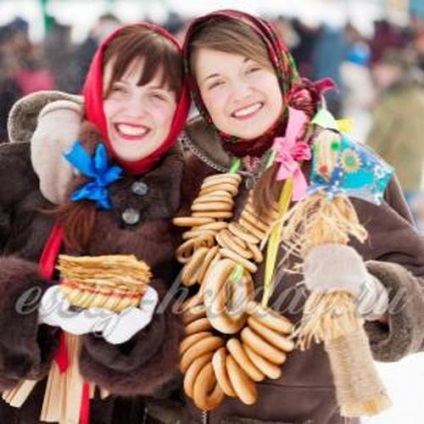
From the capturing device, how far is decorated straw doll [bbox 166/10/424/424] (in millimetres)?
1370

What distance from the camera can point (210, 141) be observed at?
1.62 metres

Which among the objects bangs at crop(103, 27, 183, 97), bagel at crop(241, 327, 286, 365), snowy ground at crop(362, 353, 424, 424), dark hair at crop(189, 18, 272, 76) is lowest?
snowy ground at crop(362, 353, 424, 424)

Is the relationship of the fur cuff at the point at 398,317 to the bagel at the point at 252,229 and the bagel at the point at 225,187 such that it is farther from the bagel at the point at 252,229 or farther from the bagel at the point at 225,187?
the bagel at the point at 225,187

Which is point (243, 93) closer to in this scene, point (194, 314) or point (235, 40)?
point (235, 40)

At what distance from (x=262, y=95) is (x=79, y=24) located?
421cm

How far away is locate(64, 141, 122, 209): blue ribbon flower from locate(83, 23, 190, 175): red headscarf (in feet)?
0.16

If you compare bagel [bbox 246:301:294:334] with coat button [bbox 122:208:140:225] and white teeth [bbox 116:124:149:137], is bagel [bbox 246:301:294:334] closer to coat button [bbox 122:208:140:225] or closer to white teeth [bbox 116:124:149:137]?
coat button [bbox 122:208:140:225]

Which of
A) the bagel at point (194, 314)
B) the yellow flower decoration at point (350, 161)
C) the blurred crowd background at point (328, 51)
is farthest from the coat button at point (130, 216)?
the blurred crowd background at point (328, 51)

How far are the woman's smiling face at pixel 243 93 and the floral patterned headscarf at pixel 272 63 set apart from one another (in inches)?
0.7

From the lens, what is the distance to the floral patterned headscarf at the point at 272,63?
1.50 m

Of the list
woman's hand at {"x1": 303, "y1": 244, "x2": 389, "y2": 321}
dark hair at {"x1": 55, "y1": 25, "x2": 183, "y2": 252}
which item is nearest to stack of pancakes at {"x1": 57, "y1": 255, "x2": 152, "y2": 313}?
dark hair at {"x1": 55, "y1": 25, "x2": 183, "y2": 252}

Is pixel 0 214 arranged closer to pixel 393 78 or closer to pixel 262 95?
pixel 262 95

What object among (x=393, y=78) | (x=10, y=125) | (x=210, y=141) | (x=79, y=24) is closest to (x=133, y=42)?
(x=210, y=141)

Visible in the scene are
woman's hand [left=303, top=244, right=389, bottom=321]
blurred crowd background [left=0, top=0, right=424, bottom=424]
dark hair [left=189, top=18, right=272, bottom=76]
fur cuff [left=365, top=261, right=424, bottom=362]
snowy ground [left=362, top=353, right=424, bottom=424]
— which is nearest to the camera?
woman's hand [left=303, top=244, right=389, bottom=321]
